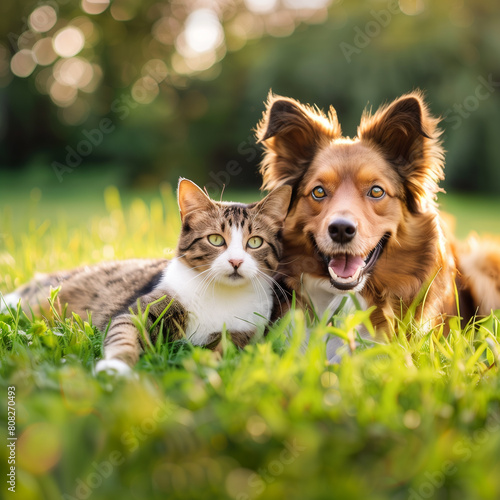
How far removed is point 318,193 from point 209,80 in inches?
744

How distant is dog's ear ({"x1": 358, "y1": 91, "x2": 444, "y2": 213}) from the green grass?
1.45 metres

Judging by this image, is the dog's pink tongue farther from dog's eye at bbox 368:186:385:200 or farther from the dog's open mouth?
dog's eye at bbox 368:186:385:200

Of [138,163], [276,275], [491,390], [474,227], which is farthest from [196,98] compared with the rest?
[491,390]

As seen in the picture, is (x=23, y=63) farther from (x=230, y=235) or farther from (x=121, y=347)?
(x=121, y=347)

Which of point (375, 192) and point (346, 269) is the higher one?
point (375, 192)

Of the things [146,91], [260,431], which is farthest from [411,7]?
[260,431]

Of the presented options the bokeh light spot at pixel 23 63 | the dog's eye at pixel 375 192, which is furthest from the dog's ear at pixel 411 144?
the bokeh light spot at pixel 23 63

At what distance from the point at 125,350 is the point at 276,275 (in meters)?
1.14

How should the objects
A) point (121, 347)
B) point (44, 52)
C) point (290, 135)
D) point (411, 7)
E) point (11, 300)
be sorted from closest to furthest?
point (121, 347), point (290, 135), point (11, 300), point (411, 7), point (44, 52)

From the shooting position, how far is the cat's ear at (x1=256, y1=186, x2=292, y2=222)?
3083 millimetres

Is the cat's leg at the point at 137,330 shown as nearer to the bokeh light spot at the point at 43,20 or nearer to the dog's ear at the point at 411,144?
the dog's ear at the point at 411,144

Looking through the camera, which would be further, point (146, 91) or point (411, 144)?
point (146, 91)

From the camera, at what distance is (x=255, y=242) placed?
3035mm

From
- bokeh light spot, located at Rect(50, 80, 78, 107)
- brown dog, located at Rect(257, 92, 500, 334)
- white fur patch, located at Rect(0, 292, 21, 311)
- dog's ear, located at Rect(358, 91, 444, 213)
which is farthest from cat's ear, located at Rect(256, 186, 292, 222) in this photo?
bokeh light spot, located at Rect(50, 80, 78, 107)
